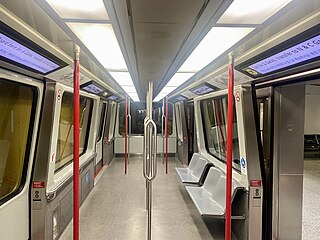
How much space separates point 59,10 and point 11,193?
2016mm

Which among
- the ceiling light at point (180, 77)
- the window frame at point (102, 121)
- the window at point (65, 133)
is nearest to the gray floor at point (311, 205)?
the ceiling light at point (180, 77)

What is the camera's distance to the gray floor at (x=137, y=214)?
12.8 ft

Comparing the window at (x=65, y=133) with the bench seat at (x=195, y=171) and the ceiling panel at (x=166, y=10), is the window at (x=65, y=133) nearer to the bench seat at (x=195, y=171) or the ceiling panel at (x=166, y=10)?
the bench seat at (x=195, y=171)

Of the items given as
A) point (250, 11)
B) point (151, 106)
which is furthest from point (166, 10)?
point (151, 106)

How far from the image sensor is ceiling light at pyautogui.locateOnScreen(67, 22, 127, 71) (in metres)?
1.85

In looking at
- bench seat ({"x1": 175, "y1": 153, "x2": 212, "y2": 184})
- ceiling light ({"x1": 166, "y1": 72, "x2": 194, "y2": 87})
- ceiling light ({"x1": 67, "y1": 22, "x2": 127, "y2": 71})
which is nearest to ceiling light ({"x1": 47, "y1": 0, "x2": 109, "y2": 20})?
ceiling light ({"x1": 67, "y1": 22, "x2": 127, "y2": 71})

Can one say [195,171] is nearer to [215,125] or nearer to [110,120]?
[215,125]

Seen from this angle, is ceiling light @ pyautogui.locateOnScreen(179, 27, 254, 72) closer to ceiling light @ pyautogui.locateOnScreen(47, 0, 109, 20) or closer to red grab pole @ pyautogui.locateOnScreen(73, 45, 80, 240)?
ceiling light @ pyautogui.locateOnScreen(47, 0, 109, 20)

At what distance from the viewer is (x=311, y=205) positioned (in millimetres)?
5133

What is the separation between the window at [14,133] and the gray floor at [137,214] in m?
1.38

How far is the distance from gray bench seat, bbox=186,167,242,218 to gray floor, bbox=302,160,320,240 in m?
1.19

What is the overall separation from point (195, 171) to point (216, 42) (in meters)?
4.35

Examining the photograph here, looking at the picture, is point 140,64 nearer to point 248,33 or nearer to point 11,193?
point 248,33

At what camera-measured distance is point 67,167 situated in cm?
468
